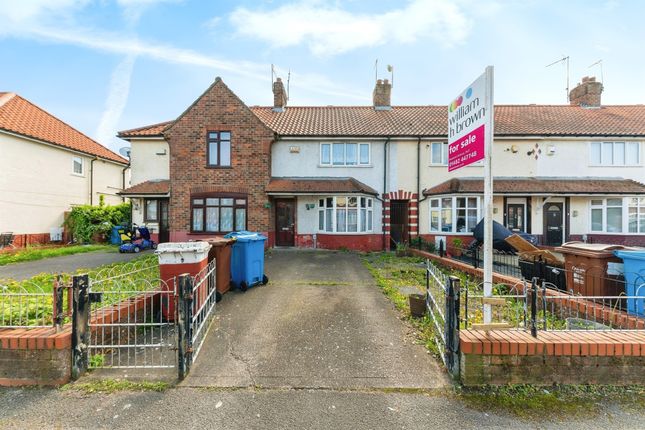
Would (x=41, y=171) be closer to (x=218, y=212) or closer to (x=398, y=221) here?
(x=218, y=212)

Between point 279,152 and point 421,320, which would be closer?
point 421,320

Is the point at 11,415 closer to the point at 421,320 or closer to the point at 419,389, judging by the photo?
the point at 419,389

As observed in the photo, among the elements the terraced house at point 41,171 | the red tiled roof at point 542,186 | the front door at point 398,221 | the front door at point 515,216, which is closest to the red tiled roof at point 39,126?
the terraced house at point 41,171

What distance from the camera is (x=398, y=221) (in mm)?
A: 15930

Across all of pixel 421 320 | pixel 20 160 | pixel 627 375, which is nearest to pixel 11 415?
pixel 421 320

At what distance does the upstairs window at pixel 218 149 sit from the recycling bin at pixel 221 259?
8.88 meters

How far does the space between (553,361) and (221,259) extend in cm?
579

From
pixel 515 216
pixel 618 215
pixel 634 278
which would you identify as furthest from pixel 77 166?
pixel 618 215

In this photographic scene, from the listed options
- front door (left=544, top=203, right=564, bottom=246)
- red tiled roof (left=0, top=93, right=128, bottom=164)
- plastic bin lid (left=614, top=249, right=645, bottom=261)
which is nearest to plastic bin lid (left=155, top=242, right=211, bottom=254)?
plastic bin lid (left=614, top=249, right=645, bottom=261)

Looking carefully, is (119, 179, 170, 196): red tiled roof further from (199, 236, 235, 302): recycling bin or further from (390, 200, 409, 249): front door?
(390, 200, 409, 249): front door

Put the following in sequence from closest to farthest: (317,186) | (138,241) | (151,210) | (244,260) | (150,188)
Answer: (244,260) < (138,241) < (317,186) < (150,188) < (151,210)

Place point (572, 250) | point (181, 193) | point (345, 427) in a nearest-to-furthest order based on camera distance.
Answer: point (345, 427) → point (572, 250) → point (181, 193)

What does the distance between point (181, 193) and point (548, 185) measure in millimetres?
18328

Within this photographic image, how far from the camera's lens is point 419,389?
3328 millimetres
